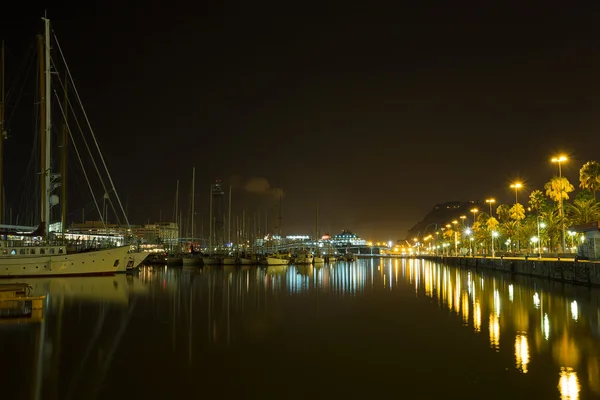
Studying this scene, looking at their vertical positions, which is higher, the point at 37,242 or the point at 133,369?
the point at 37,242

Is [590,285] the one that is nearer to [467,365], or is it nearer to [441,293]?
[441,293]

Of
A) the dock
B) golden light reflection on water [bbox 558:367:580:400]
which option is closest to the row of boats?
the dock

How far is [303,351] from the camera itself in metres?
13.5

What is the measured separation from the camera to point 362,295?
30281 millimetres

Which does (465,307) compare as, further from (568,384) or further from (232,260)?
(232,260)

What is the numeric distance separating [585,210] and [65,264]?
5297 cm

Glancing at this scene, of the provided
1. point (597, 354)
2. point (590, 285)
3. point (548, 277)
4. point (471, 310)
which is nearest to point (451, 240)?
point (548, 277)

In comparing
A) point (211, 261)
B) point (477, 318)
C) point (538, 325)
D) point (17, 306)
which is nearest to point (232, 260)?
point (211, 261)

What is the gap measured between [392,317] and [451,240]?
136 meters

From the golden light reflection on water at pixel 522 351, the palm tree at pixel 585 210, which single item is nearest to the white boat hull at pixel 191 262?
the palm tree at pixel 585 210

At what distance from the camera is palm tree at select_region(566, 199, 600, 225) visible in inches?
2343

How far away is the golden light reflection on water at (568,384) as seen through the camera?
30.7 ft

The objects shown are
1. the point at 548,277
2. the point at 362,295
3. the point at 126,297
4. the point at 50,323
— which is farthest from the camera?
the point at 548,277

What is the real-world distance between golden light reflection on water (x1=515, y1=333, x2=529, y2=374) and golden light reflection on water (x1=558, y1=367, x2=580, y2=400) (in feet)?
2.46
